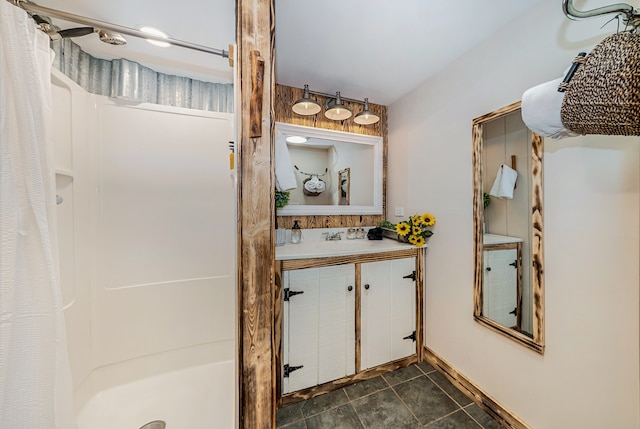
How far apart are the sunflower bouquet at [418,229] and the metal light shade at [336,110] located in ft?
3.44

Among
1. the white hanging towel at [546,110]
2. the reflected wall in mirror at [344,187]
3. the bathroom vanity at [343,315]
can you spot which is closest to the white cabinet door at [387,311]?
the bathroom vanity at [343,315]

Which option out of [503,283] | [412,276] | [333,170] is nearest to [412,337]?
[412,276]

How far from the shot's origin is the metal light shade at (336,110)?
1.84 meters

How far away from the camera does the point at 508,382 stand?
1263mm

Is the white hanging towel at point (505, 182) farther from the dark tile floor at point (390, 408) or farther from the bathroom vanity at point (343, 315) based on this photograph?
the dark tile floor at point (390, 408)

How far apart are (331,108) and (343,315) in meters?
1.63

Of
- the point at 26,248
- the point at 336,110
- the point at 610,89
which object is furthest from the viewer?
the point at 336,110

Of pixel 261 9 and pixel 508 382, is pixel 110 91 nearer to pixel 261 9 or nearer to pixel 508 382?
pixel 261 9

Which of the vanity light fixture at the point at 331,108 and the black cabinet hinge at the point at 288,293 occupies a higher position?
the vanity light fixture at the point at 331,108

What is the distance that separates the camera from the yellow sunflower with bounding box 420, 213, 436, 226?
1.73 meters

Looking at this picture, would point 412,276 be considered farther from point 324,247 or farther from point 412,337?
point 324,247

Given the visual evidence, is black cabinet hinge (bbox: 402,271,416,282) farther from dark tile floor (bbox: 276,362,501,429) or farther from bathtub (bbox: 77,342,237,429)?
bathtub (bbox: 77,342,237,429)

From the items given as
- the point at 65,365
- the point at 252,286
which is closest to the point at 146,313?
the point at 65,365

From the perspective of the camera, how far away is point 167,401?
4.53ft
